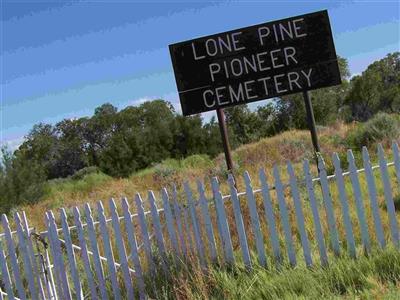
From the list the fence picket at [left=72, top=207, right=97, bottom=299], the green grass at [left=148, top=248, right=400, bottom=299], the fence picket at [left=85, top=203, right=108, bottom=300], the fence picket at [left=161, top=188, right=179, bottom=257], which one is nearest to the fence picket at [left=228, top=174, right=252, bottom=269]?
the green grass at [left=148, top=248, right=400, bottom=299]

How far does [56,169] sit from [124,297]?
152ft

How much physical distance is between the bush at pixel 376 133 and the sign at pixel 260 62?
20.9 ft

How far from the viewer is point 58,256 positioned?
6.37 metres

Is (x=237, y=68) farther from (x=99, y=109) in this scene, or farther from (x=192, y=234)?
(x=99, y=109)

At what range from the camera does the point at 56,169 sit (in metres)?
51.0

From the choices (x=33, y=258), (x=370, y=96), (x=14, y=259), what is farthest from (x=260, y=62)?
(x=370, y=96)

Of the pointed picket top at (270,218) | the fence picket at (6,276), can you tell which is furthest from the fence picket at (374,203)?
the fence picket at (6,276)

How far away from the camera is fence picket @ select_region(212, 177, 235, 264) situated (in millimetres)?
5855

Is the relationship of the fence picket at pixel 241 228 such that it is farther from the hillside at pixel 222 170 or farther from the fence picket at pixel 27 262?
the hillside at pixel 222 170

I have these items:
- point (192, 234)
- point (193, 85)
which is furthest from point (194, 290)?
point (193, 85)

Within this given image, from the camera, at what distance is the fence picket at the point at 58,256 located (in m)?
6.32

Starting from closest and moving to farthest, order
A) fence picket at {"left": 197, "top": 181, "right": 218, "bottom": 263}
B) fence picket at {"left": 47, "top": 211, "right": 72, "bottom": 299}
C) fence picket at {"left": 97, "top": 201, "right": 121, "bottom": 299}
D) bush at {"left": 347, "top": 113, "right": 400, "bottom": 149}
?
fence picket at {"left": 197, "top": 181, "right": 218, "bottom": 263} < fence picket at {"left": 97, "top": 201, "right": 121, "bottom": 299} < fence picket at {"left": 47, "top": 211, "right": 72, "bottom": 299} < bush at {"left": 347, "top": 113, "right": 400, "bottom": 149}

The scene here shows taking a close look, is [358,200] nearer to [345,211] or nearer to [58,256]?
[345,211]

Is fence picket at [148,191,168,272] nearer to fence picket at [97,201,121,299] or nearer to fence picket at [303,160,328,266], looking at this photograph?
fence picket at [97,201,121,299]
